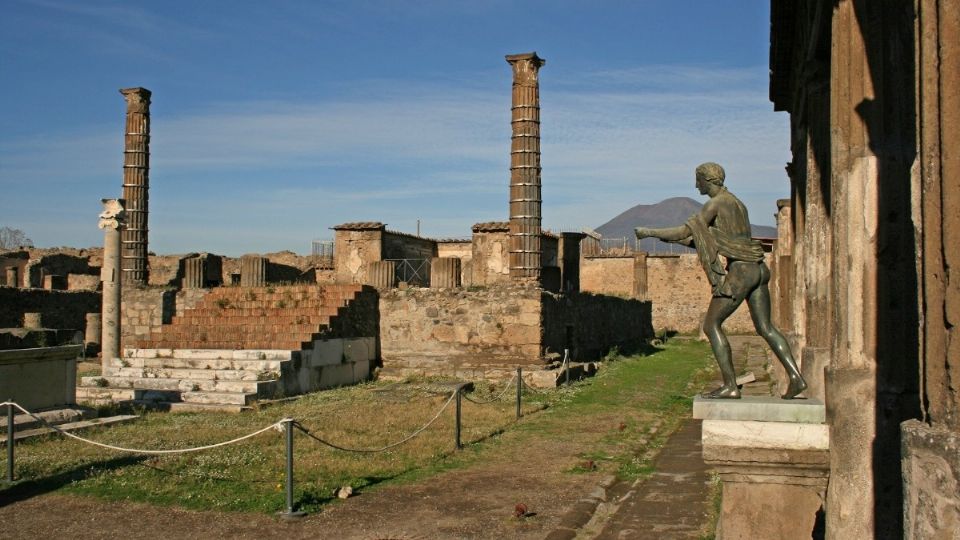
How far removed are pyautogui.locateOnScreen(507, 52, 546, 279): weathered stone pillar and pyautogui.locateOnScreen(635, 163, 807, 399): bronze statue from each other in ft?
45.8

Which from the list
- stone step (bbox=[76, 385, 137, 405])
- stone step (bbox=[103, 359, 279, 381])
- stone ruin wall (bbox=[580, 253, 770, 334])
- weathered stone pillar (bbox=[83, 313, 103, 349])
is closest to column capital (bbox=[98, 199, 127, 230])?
stone step (bbox=[103, 359, 279, 381])

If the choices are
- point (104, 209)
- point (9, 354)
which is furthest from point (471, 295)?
point (9, 354)

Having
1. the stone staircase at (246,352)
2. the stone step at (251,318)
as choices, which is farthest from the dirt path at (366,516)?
the stone step at (251,318)

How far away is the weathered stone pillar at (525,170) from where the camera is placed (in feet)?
66.0

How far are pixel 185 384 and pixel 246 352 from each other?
150cm

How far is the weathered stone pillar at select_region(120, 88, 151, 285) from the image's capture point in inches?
A: 880

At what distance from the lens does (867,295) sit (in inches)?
225

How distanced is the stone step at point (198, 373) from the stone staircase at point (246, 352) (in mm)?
17

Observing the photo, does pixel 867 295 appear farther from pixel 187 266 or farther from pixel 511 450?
pixel 187 266

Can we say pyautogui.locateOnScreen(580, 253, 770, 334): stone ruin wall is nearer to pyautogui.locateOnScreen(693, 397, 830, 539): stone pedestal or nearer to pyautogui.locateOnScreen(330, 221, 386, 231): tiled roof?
pyautogui.locateOnScreen(330, 221, 386, 231): tiled roof

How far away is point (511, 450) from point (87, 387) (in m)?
8.56

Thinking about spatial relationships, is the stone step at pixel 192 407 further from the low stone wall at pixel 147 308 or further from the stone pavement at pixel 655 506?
the low stone wall at pixel 147 308

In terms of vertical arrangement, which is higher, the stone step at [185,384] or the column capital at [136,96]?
the column capital at [136,96]

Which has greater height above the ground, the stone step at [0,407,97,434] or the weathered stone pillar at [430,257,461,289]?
the weathered stone pillar at [430,257,461,289]
